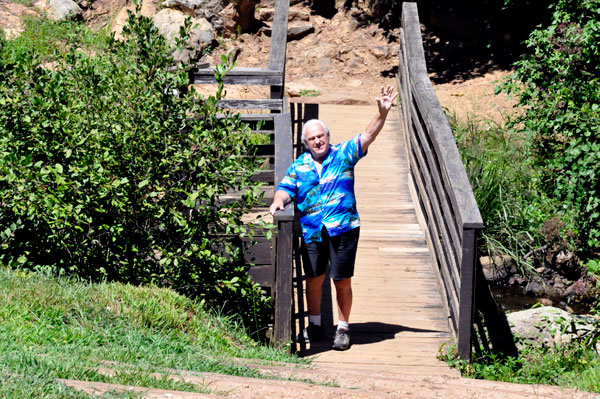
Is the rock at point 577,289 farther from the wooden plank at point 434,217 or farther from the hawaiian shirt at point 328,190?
the hawaiian shirt at point 328,190

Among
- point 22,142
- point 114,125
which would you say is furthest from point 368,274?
point 22,142

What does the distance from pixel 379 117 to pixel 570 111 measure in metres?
3.84

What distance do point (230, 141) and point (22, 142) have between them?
1469 millimetres

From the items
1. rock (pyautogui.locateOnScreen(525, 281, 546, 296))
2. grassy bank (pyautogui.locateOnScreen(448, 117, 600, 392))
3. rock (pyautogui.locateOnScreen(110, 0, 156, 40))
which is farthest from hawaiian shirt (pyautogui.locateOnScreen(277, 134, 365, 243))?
rock (pyautogui.locateOnScreen(110, 0, 156, 40))

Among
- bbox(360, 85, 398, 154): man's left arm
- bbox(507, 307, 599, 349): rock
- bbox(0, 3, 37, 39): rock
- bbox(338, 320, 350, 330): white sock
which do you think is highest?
bbox(0, 3, 37, 39): rock

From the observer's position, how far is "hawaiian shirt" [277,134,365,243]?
5316 mm

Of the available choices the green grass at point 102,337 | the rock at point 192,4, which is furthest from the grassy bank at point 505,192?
the rock at point 192,4

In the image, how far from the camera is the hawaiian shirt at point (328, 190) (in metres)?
5.32

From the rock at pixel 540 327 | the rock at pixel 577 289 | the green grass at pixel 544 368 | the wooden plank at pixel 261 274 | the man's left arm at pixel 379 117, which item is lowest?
the rock at pixel 577 289

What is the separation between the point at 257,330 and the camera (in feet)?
18.8

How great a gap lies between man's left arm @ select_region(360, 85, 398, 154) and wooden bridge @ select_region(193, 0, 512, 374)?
702 mm

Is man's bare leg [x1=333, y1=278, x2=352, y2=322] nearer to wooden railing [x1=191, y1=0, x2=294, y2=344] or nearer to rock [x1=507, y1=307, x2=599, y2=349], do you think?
wooden railing [x1=191, y1=0, x2=294, y2=344]

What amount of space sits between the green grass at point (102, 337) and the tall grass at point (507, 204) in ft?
15.3

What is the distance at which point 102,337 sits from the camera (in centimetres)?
458
